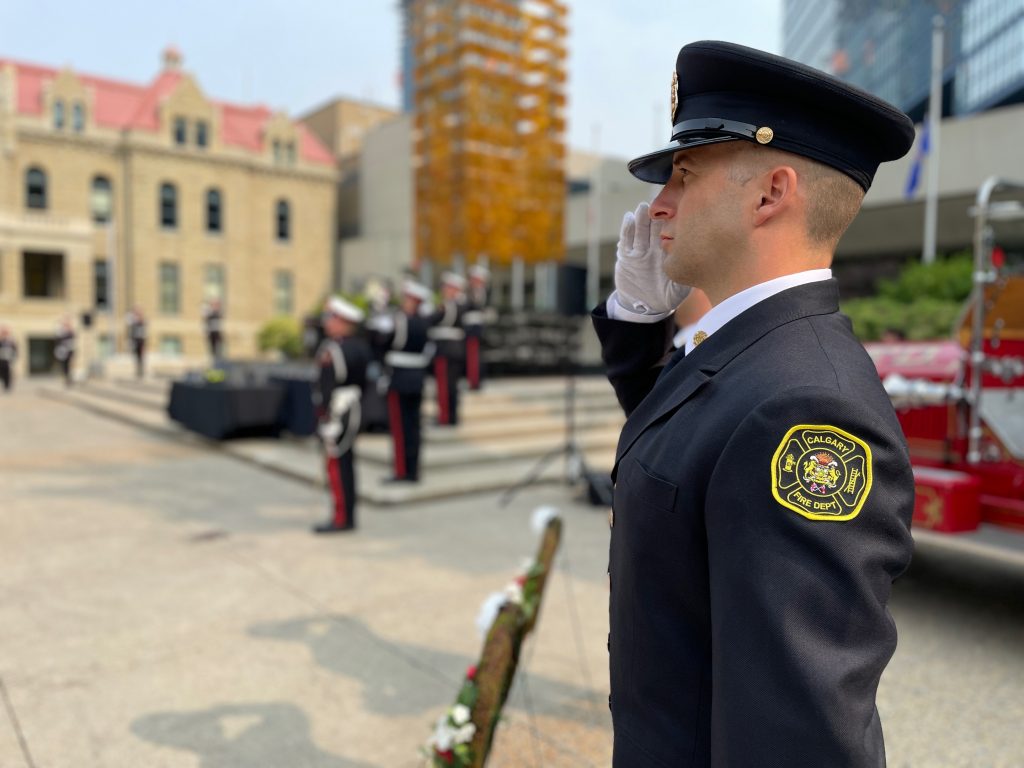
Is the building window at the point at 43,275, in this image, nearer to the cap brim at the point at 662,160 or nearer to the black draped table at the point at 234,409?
the black draped table at the point at 234,409

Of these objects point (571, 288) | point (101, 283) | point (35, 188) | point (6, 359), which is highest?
point (35, 188)

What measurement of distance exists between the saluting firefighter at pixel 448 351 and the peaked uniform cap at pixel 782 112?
8.60 metres

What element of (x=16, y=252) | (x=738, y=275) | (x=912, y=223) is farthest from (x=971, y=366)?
(x=16, y=252)

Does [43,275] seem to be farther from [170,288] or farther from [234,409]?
[234,409]

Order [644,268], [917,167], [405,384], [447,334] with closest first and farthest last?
[644,268]
[405,384]
[447,334]
[917,167]

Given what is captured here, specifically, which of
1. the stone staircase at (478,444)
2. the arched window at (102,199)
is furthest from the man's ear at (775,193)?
the arched window at (102,199)

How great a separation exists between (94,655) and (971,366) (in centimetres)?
506

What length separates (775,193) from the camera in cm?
118

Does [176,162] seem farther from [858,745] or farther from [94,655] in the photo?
[858,745]

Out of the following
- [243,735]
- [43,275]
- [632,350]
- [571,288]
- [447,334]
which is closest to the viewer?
[632,350]

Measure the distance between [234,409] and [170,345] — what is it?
27417mm

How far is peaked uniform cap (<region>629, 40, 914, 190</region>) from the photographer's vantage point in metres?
1.18

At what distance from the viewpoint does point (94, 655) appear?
3904 mm

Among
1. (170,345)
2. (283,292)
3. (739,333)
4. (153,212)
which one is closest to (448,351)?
(739,333)
